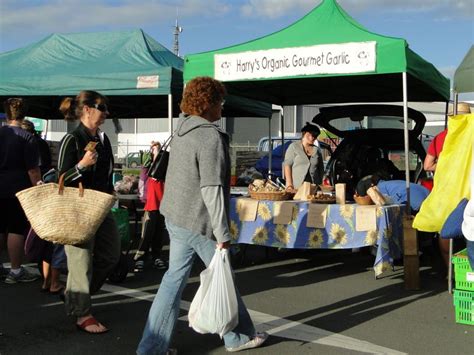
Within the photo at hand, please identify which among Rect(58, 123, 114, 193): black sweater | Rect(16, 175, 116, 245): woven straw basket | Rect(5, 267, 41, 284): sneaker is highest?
Rect(58, 123, 114, 193): black sweater

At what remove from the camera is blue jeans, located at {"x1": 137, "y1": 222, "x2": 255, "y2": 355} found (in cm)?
405

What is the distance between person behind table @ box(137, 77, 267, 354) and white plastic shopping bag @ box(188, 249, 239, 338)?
0.34 feet

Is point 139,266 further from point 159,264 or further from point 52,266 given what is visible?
point 52,266

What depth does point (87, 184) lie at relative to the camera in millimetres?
4738

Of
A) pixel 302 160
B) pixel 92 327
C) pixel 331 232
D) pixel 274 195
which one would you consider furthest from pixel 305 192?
pixel 92 327

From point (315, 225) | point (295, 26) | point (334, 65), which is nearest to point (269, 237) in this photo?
point (315, 225)

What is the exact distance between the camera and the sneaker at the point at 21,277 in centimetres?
665

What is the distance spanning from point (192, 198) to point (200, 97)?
665 millimetres

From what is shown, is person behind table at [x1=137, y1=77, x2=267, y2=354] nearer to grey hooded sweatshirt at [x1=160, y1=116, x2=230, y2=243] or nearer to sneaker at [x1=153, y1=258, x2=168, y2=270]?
grey hooded sweatshirt at [x1=160, y1=116, x2=230, y2=243]

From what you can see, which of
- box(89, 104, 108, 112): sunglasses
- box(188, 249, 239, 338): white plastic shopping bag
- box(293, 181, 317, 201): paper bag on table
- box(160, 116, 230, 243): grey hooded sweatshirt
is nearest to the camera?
box(160, 116, 230, 243): grey hooded sweatshirt

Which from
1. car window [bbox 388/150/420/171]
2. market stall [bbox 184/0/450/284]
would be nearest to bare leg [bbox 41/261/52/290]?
market stall [bbox 184/0/450/284]

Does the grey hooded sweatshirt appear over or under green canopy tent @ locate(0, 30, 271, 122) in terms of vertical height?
under

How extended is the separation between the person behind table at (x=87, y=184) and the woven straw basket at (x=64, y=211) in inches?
5.2

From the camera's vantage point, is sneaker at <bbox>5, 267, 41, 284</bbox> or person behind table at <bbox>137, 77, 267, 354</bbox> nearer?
person behind table at <bbox>137, 77, 267, 354</bbox>
